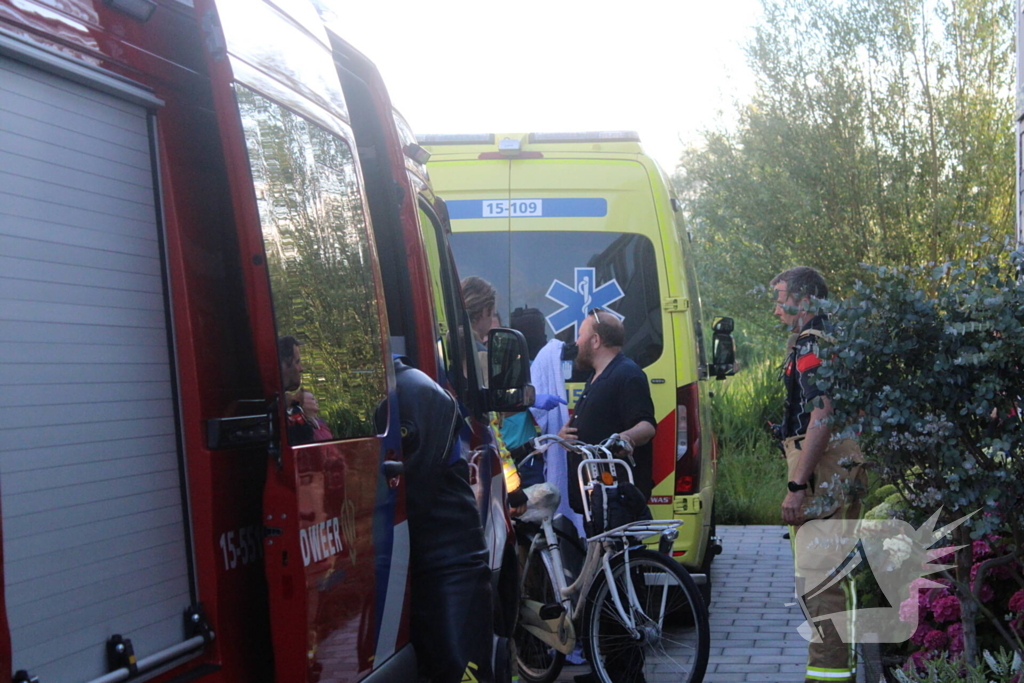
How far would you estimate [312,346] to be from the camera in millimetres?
2814

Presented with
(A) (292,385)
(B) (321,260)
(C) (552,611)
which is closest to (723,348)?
(C) (552,611)

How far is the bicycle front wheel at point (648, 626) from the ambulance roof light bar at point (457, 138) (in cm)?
291

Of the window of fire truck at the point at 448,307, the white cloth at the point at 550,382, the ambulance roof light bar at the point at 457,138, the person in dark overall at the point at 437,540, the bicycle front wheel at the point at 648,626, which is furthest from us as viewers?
the ambulance roof light bar at the point at 457,138

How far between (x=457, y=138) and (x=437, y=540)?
14.1 ft

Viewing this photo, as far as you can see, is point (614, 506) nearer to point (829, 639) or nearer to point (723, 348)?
point (829, 639)

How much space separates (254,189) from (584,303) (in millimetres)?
4681

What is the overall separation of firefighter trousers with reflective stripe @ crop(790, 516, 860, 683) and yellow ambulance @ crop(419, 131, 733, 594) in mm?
1702

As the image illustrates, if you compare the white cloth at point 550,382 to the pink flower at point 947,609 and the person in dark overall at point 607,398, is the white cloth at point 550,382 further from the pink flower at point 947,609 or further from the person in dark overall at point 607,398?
the pink flower at point 947,609

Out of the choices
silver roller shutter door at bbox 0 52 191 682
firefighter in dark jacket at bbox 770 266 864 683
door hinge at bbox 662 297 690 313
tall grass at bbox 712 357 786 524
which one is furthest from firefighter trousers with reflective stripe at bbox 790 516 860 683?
tall grass at bbox 712 357 786 524

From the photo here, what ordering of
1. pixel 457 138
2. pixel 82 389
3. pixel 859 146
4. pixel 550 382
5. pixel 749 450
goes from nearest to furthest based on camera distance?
pixel 82 389, pixel 550 382, pixel 457 138, pixel 749 450, pixel 859 146

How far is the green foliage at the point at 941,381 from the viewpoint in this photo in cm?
430

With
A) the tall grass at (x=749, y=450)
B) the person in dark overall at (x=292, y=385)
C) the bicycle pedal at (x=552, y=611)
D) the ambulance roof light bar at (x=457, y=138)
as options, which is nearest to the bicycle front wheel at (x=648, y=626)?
the bicycle pedal at (x=552, y=611)

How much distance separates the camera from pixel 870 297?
15.0 ft

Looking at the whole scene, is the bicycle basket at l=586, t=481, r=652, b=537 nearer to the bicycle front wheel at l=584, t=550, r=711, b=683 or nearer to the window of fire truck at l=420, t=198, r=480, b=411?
the bicycle front wheel at l=584, t=550, r=711, b=683
